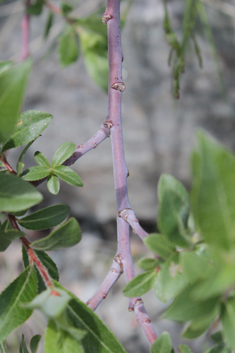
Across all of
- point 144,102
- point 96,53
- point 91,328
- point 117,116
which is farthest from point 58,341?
point 144,102

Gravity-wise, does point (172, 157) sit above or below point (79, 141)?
below

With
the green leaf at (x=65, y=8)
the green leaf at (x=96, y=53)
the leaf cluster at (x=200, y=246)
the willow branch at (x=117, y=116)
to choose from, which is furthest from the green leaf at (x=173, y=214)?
the green leaf at (x=65, y=8)

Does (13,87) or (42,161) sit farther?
(42,161)

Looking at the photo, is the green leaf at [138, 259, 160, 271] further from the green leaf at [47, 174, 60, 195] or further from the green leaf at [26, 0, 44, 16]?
the green leaf at [26, 0, 44, 16]

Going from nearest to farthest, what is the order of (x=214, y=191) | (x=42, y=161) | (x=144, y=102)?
(x=214, y=191) → (x=42, y=161) → (x=144, y=102)

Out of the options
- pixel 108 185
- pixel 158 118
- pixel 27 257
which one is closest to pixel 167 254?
pixel 27 257

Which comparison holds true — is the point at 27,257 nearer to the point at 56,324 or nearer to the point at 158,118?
the point at 56,324

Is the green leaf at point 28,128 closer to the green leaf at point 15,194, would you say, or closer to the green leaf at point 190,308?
the green leaf at point 15,194

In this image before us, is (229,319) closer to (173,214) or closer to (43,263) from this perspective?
(173,214)
